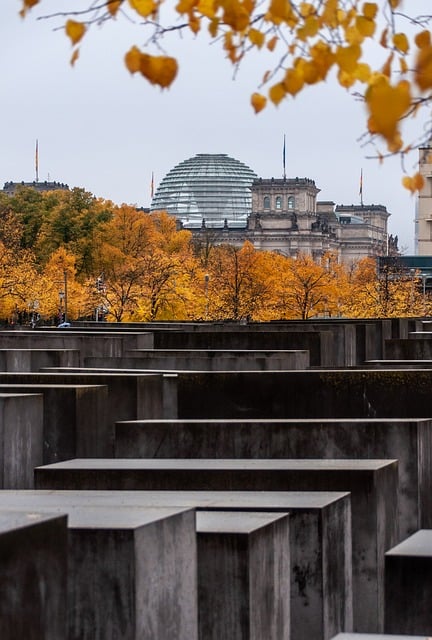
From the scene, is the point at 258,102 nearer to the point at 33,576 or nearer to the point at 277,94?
the point at 277,94

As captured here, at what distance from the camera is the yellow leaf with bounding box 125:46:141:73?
19.1 ft

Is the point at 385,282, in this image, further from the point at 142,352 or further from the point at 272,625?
the point at 272,625

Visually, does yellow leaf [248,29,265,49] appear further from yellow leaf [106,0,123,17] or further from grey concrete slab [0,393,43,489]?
grey concrete slab [0,393,43,489]

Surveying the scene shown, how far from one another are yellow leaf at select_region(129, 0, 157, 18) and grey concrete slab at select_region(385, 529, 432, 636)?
18.1 ft

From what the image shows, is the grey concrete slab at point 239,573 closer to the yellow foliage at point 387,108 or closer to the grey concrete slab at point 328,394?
the yellow foliage at point 387,108

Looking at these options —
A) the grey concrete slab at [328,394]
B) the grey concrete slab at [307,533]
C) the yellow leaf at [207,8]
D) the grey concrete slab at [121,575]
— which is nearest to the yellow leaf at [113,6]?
the yellow leaf at [207,8]

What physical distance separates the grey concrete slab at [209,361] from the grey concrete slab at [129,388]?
14.6ft

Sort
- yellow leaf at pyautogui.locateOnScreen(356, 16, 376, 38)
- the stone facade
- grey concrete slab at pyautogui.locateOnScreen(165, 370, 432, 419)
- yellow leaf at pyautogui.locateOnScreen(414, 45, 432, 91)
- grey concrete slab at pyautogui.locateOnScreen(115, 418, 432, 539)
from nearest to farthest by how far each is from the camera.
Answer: yellow leaf at pyautogui.locateOnScreen(414, 45, 432, 91)
yellow leaf at pyautogui.locateOnScreen(356, 16, 376, 38)
grey concrete slab at pyautogui.locateOnScreen(115, 418, 432, 539)
grey concrete slab at pyautogui.locateOnScreen(165, 370, 432, 419)
the stone facade

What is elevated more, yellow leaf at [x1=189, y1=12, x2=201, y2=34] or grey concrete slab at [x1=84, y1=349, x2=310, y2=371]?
yellow leaf at [x1=189, y1=12, x2=201, y2=34]

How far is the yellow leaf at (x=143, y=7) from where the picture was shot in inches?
231

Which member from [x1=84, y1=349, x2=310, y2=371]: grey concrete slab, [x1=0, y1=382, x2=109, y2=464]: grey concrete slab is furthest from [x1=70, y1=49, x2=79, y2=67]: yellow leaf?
[x1=84, y1=349, x2=310, y2=371]: grey concrete slab

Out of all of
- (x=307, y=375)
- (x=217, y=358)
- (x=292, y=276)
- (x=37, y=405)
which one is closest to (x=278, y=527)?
(x=37, y=405)

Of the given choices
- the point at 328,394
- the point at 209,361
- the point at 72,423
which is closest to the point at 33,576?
the point at 72,423

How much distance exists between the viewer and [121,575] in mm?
7527
